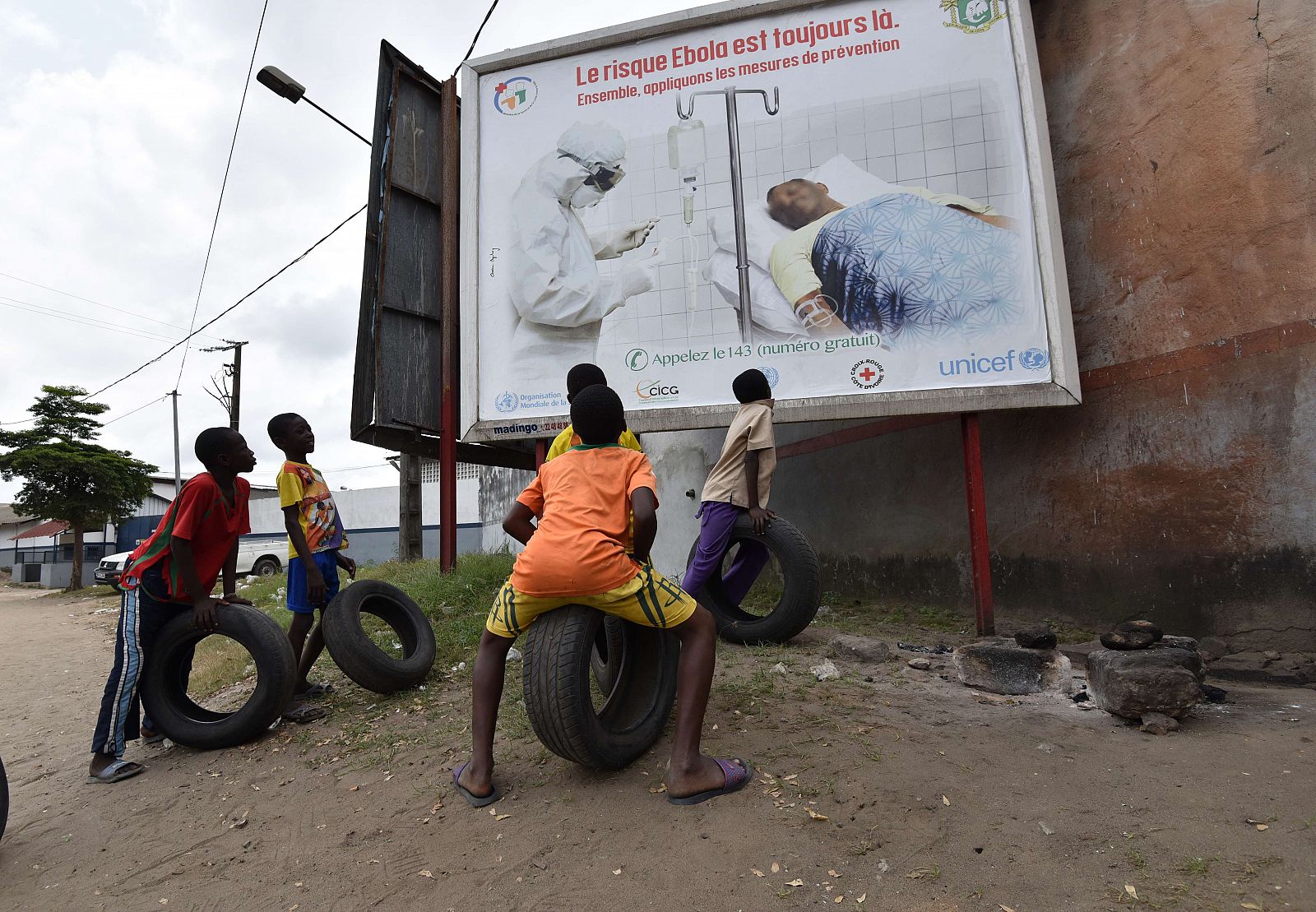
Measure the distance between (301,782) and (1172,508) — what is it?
5201 mm

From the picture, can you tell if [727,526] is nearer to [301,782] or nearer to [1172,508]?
[301,782]

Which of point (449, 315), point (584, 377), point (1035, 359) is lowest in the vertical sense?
point (584, 377)

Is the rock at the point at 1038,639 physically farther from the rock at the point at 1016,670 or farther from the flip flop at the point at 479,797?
the flip flop at the point at 479,797

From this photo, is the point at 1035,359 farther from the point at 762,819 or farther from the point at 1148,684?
the point at 762,819

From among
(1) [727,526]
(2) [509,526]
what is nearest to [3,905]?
(2) [509,526]

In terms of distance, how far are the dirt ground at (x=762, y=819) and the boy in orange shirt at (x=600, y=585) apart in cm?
13

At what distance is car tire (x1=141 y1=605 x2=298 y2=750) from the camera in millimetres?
3781

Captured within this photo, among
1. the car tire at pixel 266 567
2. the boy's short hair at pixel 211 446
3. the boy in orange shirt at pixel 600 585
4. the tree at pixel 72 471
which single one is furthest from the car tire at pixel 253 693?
the tree at pixel 72 471

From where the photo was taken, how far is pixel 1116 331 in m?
5.16

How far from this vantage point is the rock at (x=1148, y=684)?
3078 mm

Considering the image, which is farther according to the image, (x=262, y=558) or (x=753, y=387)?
(x=262, y=558)

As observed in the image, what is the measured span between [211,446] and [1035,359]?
5.15 m

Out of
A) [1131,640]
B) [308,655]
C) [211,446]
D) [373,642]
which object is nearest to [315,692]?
[308,655]

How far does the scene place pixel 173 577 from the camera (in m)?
3.85
